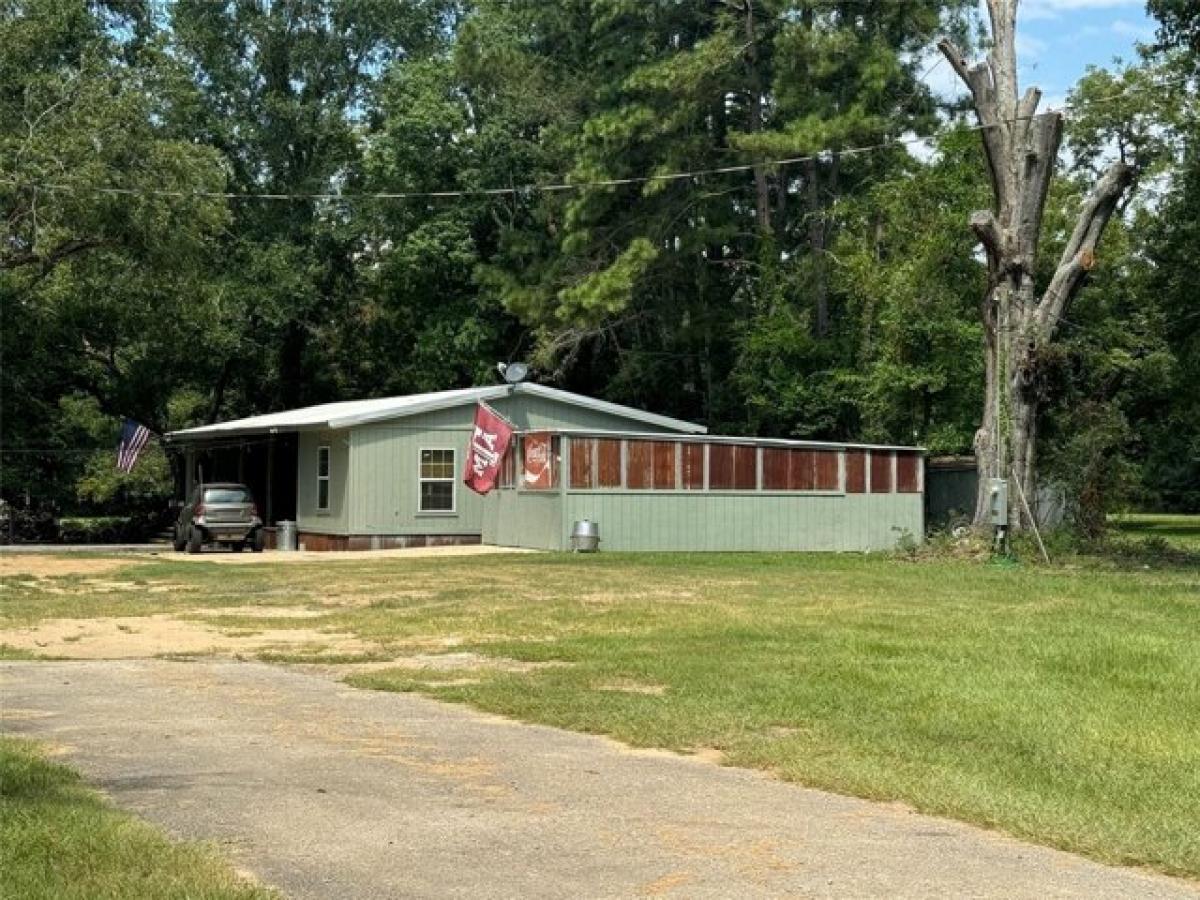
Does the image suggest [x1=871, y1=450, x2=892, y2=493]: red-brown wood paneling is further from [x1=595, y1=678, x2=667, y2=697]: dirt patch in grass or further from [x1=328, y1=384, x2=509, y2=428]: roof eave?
[x1=595, y1=678, x2=667, y2=697]: dirt patch in grass

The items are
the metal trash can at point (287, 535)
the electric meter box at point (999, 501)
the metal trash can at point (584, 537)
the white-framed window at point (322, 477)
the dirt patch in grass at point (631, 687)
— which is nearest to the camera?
the dirt patch in grass at point (631, 687)

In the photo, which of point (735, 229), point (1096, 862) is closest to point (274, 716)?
point (1096, 862)

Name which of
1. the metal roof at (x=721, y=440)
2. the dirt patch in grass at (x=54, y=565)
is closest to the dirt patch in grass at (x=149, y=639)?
the dirt patch in grass at (x=54, y=565)

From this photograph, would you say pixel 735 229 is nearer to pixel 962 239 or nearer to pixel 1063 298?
pixel 962 239

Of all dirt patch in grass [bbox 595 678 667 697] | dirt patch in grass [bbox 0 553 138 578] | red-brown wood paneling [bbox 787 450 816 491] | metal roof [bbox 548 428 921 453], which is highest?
metal roof [bbox 548 428 921 453]

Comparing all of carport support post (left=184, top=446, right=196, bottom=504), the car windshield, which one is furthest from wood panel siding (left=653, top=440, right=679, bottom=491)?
carport support post (left=184, top=446, right=196, bottom=504)

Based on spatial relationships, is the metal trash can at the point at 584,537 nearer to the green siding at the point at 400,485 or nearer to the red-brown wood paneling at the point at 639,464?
the red-brown wood paneling at the point at 639,464

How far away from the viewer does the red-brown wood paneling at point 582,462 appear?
27234 mm

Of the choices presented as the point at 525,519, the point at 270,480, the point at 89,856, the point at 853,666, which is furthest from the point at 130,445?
the point at 89,856

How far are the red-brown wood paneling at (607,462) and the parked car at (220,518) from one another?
7.54 meters

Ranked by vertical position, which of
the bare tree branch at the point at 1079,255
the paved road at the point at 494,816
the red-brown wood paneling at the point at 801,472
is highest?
the bare tree branch at the point at 1079,255

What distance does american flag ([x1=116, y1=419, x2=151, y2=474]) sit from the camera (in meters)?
37.1

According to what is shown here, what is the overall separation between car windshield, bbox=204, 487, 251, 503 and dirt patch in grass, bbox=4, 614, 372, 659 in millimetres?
13958

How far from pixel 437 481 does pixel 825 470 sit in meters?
8.26
